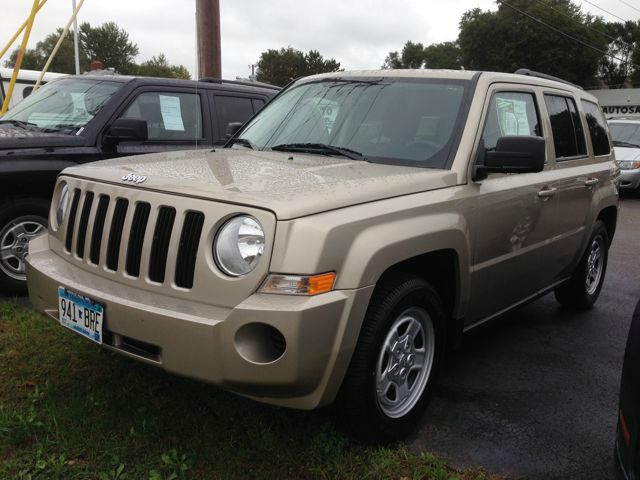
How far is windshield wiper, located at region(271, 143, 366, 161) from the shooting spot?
3469mm

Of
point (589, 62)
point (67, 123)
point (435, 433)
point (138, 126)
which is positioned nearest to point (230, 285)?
point (435, 433)

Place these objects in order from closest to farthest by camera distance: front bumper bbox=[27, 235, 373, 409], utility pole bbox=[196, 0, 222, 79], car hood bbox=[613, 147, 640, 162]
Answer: front bumper bbox=[27, 235, 373, 409] < utility pole bbox=[196, 0, 222, 79] < car hood bbox=[613, 147, 640, 162]

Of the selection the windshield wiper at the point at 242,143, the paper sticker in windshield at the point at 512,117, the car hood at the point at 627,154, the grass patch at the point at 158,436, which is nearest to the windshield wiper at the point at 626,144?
the car hood at the point at 627,154

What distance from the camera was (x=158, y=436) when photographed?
2.89 meters

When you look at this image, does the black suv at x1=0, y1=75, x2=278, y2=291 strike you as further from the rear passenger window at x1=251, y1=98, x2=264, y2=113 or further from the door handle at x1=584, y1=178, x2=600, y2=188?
the door handle at x1=584, y1=178, x2=600, y2=188

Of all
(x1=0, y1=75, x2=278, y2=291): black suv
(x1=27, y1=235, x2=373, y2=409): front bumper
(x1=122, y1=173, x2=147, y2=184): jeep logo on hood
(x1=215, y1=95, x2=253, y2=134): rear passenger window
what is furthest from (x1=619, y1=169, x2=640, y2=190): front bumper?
(x1=122, y1=173, x2=147, y2=184): jeep logo on hood

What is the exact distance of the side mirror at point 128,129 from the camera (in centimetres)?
498

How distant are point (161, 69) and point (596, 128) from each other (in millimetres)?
65015

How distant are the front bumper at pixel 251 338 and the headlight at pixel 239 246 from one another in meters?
0.15

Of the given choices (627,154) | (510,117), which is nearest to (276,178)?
(510,117)

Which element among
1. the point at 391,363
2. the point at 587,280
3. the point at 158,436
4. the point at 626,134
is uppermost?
the point at 626,134

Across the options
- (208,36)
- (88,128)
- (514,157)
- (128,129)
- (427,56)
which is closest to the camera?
(514,157)

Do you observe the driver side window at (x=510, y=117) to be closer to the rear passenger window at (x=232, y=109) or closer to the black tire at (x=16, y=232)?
the rear passenger window at (x=232, y=109)

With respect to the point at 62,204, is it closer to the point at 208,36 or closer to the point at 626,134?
the point at 208,36
